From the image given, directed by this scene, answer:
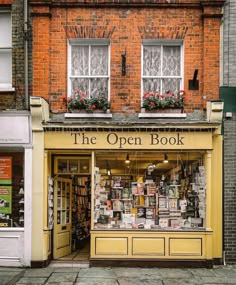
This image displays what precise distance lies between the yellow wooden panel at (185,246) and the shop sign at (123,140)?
2.38 metres

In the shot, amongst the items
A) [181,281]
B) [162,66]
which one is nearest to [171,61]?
[162,66]

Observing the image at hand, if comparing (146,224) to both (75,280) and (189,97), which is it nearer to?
(75,280)

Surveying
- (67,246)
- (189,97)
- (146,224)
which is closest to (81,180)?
(67,246)

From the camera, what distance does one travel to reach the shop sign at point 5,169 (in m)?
12.0

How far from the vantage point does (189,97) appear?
39.7 feet

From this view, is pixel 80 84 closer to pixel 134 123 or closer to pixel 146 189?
pixel 134 123

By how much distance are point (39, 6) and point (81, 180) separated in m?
6.09

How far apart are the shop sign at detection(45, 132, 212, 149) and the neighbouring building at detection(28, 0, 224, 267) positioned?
0.03m

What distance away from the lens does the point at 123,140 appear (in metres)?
11.8

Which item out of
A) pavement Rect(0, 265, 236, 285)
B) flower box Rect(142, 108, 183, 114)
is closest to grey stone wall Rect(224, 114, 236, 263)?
pavement Rect(0, 265, 236, 285)

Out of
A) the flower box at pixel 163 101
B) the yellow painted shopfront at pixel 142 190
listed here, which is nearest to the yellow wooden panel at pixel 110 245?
the yellow painted shopfront at pixel 142 190

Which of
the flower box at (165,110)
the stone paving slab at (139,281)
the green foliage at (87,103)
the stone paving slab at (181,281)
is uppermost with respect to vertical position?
the green foliage at (87,103)

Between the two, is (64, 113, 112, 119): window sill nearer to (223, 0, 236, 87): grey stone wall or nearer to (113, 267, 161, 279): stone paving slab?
(223, 0, 236, 87): grey stone wall

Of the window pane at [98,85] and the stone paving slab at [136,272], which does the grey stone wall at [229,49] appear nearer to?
the window pane at [98,85]
